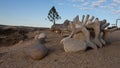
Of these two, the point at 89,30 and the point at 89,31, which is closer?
the point at 89,31

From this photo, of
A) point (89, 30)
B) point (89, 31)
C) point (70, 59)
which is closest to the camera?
point (70, 59)

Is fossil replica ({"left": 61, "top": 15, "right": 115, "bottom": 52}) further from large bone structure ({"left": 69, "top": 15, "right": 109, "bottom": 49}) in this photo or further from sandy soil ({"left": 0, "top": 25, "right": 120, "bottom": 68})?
sandy soil ({"left": 0, "top": 25, "right": 120, "bottom": 68})

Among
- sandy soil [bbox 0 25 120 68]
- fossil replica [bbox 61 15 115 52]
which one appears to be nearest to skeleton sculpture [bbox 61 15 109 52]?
fossil replica [bbox 61 15 115 52]

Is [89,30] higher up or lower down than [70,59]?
higher up

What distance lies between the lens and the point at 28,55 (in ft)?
19.8

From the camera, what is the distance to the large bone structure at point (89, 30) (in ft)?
20.9

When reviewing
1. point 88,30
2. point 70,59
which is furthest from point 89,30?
point 70,59

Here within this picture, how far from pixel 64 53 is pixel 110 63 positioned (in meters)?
1.36

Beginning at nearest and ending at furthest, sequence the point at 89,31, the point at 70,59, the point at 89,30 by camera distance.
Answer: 1. the point at 70,59
2. the point at 89,31
3. the point at 89,30

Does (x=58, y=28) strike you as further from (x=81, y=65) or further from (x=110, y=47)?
(x=81, y=65)

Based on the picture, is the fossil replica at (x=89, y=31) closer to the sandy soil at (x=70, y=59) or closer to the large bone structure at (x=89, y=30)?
the large bone structure at (x=89, y=30)

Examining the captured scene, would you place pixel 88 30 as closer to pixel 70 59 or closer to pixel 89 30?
pixel 89 30

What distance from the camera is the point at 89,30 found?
6.68 metres

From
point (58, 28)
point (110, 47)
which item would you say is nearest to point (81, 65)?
point (110, 47)
